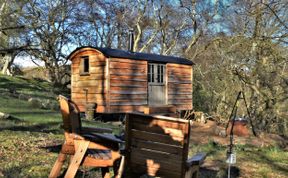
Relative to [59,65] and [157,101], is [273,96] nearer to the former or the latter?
[157,101]

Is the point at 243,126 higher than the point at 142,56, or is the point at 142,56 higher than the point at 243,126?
the point at 142,56

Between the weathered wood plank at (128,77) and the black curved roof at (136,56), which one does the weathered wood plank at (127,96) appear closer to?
the weathered wood plank at (128,77)

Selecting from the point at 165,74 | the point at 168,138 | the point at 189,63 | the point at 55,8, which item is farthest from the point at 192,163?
the point at 55,8

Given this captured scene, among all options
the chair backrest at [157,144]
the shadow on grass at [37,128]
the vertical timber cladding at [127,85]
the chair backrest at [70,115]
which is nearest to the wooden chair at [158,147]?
the chair backrest at [157,144]

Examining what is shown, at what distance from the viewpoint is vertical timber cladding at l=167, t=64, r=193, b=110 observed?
18.3 meters

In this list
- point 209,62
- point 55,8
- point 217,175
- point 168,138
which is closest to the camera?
point 168,138

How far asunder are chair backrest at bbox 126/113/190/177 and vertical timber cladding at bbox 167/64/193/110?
48.2ft

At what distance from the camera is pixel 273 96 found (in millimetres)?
15445

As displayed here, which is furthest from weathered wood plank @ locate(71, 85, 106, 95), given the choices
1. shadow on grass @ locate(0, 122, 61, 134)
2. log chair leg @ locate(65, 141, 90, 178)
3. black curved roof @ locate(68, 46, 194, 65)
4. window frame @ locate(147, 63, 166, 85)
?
log chair leg @ locate(65, 141, 90, 178)

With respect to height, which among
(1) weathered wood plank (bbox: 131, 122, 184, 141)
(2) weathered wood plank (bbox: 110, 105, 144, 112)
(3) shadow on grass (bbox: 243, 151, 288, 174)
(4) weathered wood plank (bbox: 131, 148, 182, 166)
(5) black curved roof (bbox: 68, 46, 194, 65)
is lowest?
(3) shadow on grass (bbox: 243, 151, 288, 174)

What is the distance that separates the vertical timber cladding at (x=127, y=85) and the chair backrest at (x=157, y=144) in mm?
11711

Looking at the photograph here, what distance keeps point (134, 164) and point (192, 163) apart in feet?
1.90

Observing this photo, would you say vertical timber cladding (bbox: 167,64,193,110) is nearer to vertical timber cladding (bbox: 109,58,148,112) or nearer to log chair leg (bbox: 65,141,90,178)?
vertical timber cladding (bbox: 109,58,148,112)

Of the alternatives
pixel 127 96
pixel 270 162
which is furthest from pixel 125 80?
pixel 270 162
